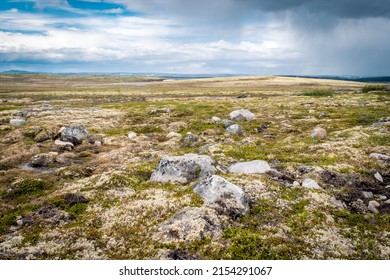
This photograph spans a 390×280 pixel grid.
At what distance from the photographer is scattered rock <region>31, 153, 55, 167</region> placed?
33594mm

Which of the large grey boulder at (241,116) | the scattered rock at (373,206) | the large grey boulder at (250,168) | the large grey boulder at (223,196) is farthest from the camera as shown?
the large grey boulder at (241,116)

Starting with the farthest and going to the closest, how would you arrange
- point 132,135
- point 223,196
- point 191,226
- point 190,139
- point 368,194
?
point 132,135 < point 190,139 < point 368,194 < point 223,196 < point 191,226

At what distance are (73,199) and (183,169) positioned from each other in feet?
30.6

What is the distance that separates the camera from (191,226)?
18.1m

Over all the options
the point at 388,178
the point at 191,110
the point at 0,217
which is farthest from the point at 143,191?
the point at 191,110

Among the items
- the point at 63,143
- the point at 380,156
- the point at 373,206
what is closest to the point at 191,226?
the point at 373,206

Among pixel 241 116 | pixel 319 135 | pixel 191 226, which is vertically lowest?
pixel 191 226

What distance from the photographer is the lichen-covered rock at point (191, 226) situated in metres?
17.3

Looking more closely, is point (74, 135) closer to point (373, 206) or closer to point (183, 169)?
point (183, 169)

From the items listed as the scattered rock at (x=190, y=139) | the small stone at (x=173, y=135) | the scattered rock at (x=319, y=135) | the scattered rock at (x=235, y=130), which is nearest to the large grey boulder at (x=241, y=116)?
the scattered rock at (x=235, y=130)

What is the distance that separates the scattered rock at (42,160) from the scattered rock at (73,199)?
13.0m

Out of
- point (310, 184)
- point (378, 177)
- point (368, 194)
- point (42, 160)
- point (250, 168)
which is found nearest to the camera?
point (368, 194)

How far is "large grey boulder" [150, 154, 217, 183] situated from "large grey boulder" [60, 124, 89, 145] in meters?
21.7

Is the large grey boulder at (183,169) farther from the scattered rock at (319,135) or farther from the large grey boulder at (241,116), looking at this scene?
the large grey boulder at (241,116)
